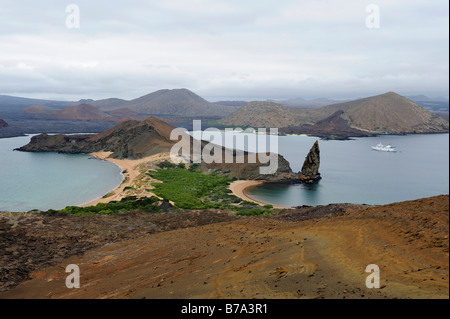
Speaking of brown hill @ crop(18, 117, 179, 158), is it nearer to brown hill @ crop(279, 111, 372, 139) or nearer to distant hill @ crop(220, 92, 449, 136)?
brown hill @ crop(279, 111, 372, 139)

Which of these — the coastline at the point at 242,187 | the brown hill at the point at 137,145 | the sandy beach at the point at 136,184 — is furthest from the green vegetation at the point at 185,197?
the brown hill at the point at 137,145

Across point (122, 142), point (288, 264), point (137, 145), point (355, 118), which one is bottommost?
point (288, 264)

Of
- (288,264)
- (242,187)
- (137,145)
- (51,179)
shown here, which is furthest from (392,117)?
(288,264)

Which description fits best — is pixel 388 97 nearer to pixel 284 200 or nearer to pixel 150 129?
pixel 150 129

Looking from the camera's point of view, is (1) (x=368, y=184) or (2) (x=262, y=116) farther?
(2) (x=262, y=116)

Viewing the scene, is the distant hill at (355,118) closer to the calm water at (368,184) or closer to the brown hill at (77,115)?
the calm water at (368,184)

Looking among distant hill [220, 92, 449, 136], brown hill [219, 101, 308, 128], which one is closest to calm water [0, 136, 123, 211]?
distant hill [220, 92, 449, 136]

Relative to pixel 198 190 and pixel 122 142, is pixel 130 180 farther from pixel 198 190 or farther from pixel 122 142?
pixel 122 142
